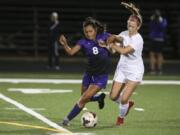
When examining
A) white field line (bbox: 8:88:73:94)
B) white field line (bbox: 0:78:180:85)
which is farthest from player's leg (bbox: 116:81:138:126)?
white field line (bbox: 0:78:180:85)

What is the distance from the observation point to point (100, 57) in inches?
476

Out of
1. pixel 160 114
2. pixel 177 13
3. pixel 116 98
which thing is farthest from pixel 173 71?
pixel 116 98

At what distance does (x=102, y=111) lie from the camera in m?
14.1

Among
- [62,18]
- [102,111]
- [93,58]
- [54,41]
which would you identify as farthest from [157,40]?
[93,58]

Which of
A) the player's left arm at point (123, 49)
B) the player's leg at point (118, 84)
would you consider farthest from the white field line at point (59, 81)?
the player's left arm at point (123, 49)

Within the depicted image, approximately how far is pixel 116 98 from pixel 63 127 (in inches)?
48.1

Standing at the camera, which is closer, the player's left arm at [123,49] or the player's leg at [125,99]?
the player's left arm at [123,49]

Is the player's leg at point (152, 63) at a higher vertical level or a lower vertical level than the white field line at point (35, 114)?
lower

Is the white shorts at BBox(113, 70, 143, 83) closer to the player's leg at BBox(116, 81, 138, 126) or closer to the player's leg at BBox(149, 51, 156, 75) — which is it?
the player's leg at BBox(116, 81, 138, 126)

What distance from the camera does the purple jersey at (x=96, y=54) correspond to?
12055 mm

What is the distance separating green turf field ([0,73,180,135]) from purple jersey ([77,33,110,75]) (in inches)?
39.3

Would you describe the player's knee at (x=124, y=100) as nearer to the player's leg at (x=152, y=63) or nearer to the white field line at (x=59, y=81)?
the white field line at (x=59, y=81)

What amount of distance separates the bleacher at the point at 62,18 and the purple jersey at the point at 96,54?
17.7m

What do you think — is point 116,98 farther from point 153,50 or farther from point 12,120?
point 153,50
